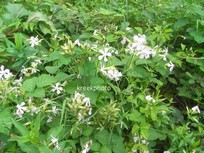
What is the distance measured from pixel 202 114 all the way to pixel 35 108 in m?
0.92

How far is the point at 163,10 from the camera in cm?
230

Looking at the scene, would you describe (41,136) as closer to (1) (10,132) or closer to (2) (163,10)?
(1) (10,132)

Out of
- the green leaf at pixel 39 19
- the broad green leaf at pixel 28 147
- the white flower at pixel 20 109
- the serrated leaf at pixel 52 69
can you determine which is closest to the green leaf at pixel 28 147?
the broad green leaf at pixel 28 147

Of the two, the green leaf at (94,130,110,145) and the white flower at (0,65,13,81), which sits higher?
the white flower at (0,65,13,81)

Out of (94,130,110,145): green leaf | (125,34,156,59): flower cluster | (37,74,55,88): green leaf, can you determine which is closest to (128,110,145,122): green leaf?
(94,130,110,145): green leaf

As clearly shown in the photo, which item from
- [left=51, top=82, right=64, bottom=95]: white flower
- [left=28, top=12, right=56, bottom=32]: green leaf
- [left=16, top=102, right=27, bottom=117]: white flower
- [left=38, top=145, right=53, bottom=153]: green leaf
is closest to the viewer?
[left=38, top=145, right=53, bottom=153]: green leaf

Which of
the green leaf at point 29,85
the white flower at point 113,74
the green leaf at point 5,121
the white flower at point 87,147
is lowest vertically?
the white flower at point 87,147

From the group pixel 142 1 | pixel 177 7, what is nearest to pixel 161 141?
pixel 177 7

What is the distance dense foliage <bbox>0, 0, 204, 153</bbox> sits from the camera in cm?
141

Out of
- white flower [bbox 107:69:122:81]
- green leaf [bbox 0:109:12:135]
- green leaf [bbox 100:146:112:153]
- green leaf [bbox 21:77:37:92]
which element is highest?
white flower [bbox 107:69:122:81]

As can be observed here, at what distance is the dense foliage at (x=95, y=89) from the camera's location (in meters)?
1.41

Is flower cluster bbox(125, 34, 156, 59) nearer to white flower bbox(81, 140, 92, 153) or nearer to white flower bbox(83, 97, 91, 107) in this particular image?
white flower bbox(83, 97, 91, 107)

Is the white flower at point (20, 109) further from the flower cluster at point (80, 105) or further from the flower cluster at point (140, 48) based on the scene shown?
the flower cluster at point (140, 48)

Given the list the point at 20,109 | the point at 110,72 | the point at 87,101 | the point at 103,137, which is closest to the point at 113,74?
the point at 110,72
